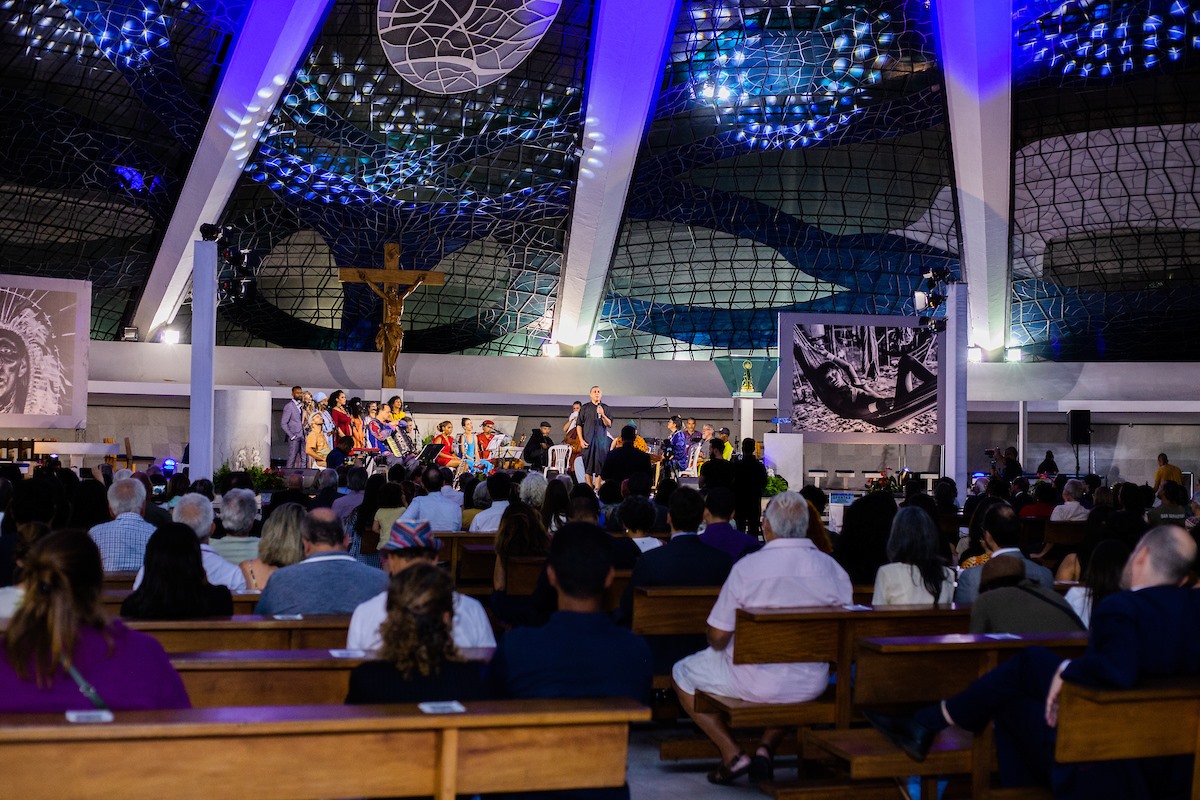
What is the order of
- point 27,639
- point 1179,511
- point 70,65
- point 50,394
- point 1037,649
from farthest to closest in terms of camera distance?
1. point 70,65
2. point 50,394
3. point 1179,511
4. point 1037,649
5. point 27,639

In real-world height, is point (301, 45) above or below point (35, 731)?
above

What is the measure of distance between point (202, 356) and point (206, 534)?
26.2ft

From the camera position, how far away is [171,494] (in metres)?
9.62

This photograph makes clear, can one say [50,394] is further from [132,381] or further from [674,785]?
[674,785]

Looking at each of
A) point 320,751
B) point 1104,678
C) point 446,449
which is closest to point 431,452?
point 446,449

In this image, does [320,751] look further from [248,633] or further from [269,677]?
[248,633]

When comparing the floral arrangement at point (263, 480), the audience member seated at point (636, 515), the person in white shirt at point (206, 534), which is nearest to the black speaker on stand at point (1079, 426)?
the floral arrangement at point (263, 480)

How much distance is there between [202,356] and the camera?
1345 cm

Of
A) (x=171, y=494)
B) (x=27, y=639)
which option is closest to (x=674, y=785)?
(x=27, y=639)

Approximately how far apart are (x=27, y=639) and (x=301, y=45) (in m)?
18.2

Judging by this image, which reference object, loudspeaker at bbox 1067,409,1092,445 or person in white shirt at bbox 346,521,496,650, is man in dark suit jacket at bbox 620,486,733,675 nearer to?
person in white shirt at bbox 346,521,496,650

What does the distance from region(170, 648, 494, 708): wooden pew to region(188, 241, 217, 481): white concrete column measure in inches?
381

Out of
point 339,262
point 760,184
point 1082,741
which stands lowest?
point 1082,741

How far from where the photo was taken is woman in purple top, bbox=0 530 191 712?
9.21 ft
